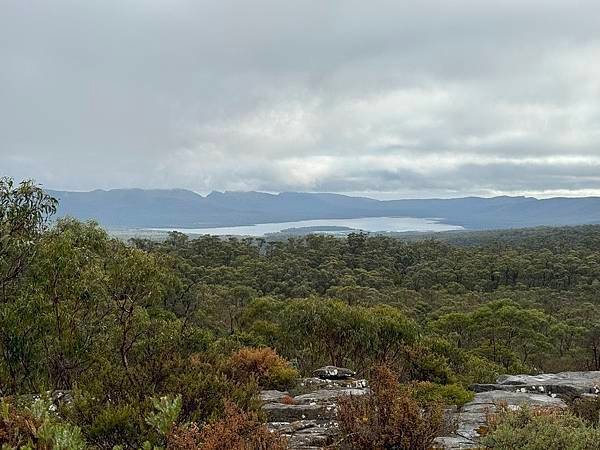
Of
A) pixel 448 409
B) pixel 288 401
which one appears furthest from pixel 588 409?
pixel 288 401

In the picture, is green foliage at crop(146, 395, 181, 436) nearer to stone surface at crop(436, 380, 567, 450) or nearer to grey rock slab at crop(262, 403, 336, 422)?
stone surface at crop(436, 380, 567, 450)

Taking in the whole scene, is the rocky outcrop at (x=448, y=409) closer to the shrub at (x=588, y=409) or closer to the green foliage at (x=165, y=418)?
the shrub at (x=588, y=409)

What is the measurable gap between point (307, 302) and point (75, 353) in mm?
12610

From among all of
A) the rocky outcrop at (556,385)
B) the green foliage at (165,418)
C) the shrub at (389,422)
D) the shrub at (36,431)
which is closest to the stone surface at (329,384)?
the rocky outcrop at (556,385)

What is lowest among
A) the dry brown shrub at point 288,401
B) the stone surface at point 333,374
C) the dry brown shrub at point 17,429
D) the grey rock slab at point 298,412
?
the stone surface at point 333,374

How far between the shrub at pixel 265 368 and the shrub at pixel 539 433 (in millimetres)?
5690

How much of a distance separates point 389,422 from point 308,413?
276 centimetres

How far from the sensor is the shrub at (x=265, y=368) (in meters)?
11.4

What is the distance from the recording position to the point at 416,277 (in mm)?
60438

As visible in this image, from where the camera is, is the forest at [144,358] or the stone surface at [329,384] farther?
the stone surface at [329,384]

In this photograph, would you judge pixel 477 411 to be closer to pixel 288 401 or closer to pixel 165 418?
pixel 288 401

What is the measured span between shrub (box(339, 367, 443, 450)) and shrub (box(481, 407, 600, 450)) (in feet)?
2.04

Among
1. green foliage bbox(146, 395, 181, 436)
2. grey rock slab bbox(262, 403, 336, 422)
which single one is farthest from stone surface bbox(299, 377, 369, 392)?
green foliage bbox(146, 395, 181, 436)

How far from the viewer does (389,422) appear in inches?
235
